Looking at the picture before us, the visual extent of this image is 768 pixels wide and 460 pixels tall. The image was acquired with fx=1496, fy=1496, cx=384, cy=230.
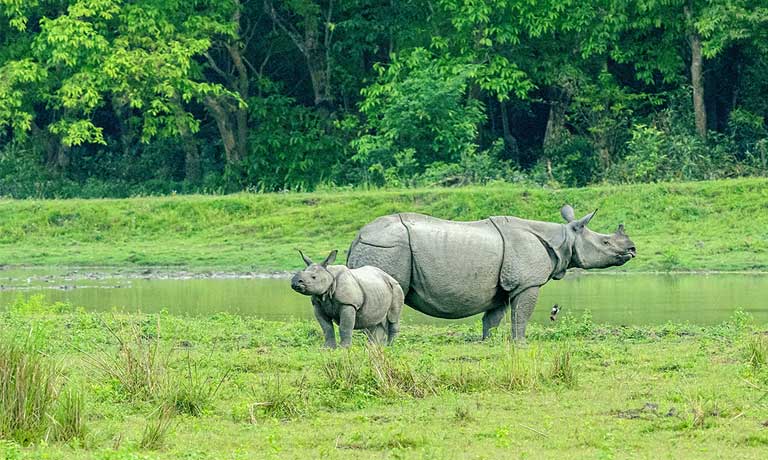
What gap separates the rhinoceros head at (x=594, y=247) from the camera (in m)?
14.9

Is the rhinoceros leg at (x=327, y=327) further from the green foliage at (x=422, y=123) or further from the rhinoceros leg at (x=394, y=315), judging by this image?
the green foliage at (x=422, y=123)

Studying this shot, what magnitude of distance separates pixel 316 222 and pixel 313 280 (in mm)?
14743

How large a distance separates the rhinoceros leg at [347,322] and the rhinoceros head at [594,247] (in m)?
2.93

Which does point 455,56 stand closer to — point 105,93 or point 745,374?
point 105,93

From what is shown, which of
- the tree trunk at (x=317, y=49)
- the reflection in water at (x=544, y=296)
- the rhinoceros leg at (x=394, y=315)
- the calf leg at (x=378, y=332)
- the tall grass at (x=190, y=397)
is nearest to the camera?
the tall grass at (x=190, y=397)

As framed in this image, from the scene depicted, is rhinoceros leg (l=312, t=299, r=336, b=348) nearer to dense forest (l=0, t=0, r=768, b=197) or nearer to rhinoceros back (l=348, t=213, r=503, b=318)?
rhinoceros back (l=348, t=213, r=503, b=318)

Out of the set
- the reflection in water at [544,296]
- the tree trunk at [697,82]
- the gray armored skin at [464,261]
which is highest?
the tree trunk at [697,82]

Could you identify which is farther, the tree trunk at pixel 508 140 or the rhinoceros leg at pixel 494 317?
the tree trunk at pixel 508 140

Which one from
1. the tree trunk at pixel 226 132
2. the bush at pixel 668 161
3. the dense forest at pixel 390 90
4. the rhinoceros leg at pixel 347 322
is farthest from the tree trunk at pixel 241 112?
the rhinoceros leg at pixel 347 322

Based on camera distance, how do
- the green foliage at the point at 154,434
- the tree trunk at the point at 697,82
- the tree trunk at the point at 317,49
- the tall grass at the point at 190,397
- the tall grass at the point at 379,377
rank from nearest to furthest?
the green foliage at the point at 154,434, the tall grass at the point at 190,397, the tall grass at the point at 379,377, the tree trunk at the point at 697,82, the tree trunk at the point at 317,49

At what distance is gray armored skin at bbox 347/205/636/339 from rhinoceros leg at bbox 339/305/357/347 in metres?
1.33

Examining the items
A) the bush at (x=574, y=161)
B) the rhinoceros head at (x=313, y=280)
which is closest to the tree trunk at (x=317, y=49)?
the bush at (x=574, y=161)

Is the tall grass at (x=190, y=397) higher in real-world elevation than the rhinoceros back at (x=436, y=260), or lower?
lower

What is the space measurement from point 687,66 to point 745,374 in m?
23.7
